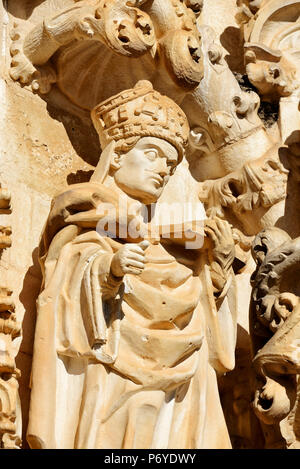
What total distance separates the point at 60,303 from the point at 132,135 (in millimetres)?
772

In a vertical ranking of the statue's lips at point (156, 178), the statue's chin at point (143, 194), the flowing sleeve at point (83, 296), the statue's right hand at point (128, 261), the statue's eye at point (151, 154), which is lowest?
the flowing sleeve at point (83, 296)

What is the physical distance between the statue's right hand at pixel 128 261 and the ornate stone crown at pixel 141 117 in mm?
638

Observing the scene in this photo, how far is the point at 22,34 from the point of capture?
6.73 metres

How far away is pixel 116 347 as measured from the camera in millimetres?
5820

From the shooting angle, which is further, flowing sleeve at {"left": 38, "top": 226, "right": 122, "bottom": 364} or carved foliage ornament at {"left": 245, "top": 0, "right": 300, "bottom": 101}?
carved foliage ornament at {"left": 245, "top": 0, "right": 300, "bottom": 101}

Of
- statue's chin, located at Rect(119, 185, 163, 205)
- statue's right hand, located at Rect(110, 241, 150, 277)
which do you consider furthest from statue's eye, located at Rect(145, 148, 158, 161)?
statue's right hand, located at Rect(110, 241, 150, 277)

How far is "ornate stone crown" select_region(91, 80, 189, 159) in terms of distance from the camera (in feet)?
20.6

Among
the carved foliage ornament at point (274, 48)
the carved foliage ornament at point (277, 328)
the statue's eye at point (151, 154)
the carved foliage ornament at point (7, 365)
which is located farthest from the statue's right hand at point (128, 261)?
the carved foliage ornament at point (274, 48)

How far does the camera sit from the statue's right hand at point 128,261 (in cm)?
577

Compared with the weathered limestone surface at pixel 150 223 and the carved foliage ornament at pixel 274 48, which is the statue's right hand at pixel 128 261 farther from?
the carved foliage ornament at pixel 274 48

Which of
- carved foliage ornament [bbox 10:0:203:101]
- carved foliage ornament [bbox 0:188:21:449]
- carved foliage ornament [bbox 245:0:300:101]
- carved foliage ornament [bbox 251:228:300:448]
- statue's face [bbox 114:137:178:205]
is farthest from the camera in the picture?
carved foliage ornament [bbox 245:0:300:101]

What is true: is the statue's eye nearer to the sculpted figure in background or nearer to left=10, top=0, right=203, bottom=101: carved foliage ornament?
the sculpted figure in background

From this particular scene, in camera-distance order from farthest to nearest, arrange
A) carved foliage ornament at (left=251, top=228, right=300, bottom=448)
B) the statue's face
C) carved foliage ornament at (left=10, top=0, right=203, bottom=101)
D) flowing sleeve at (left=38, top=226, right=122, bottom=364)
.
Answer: carved foliage ornament at (left=10, top=0, right=203, bottom=101), the statue's face, carved foliage ornament at (left=251, top=228, right=300, bottom=448), flowing sleeve at (left=38, top=226, right=122, bottom=364)
